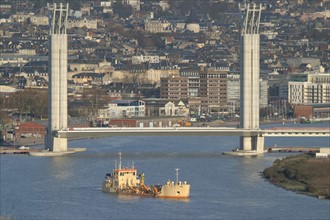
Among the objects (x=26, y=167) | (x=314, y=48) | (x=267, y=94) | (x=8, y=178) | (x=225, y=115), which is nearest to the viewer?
(x=8, y=178)

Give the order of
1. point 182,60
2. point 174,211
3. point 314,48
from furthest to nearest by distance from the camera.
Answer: point 314,48, point 182,60, point 174,211

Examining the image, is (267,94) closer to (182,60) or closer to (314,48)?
(182,60)

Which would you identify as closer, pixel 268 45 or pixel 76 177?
pixel 76 177

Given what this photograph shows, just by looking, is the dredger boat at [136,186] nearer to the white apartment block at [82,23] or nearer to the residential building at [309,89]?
the residential building at [309,89]

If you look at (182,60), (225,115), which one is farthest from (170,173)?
(182,60)

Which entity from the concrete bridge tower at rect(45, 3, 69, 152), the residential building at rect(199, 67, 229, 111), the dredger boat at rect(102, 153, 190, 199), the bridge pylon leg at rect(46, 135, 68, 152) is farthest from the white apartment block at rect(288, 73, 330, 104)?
the dredger boat at rect(102, 153, 190, 199)

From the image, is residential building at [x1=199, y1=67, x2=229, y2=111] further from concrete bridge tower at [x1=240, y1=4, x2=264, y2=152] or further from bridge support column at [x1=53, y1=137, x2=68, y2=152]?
bridge support column at [x1=53, y1=137, x2=68, y2=152]

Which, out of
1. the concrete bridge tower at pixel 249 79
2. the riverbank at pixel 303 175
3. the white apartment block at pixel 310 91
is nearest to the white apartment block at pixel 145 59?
the white apartment block at pixel 310 91
